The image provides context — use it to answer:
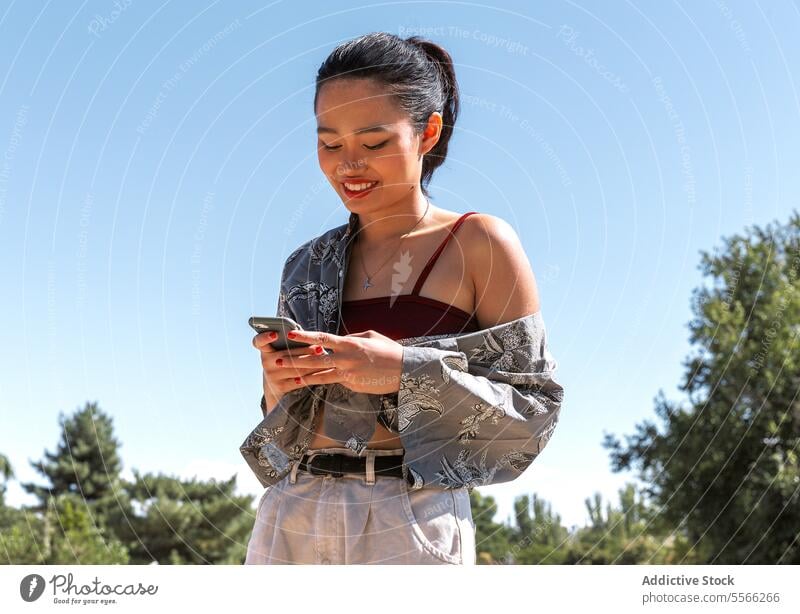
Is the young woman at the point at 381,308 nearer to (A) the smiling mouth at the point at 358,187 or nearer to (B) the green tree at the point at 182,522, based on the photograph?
(A) the smiling mouth at the point at 358,187

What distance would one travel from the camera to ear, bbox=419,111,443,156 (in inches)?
125

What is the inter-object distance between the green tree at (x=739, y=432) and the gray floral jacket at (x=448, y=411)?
2408 cm

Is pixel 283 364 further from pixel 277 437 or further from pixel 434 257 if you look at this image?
pixel 434 257

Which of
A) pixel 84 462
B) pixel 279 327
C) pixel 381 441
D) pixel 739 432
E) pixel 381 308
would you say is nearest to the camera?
pixel 279 327

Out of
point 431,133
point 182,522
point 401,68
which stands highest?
point 401,68

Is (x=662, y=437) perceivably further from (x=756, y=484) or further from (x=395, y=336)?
(x=395, y=336)

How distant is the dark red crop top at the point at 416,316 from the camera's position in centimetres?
289

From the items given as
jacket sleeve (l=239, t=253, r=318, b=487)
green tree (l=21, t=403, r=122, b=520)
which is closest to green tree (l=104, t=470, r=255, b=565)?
green tree (l=21, t=403, r=122, b=520)

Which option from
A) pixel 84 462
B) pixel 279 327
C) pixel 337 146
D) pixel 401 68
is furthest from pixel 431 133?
pixel 84 462

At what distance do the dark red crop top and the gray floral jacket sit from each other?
7 cm

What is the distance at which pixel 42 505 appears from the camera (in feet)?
152

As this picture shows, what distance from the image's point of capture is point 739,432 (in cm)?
2656

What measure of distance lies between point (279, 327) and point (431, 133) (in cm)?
90
